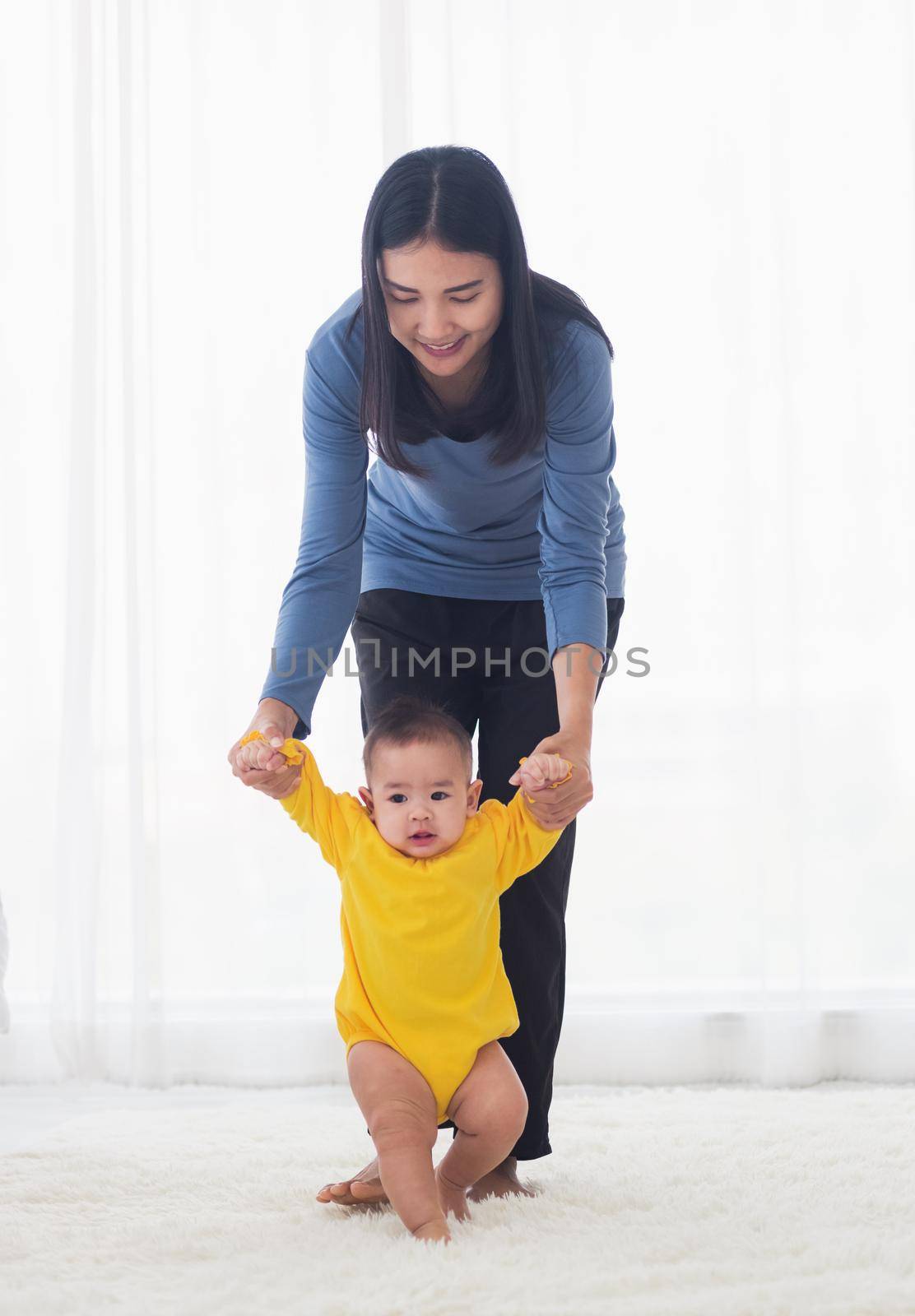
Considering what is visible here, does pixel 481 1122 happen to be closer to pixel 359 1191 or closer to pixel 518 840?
pixel 359 1191

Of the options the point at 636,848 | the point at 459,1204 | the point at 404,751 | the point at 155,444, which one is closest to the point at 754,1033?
the point at 636,848

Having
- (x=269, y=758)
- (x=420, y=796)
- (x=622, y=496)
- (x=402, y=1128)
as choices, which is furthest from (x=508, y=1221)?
(x=622, y=496)

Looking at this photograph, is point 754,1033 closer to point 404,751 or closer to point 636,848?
point 636,848

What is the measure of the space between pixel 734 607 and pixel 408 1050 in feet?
4.13

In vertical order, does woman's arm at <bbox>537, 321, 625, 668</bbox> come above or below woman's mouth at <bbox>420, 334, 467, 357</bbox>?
below

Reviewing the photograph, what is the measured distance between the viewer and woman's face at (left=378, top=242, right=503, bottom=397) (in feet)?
4.05

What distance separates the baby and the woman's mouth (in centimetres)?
41

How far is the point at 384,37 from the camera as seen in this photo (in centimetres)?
239

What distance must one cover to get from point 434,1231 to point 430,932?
31 centimetres

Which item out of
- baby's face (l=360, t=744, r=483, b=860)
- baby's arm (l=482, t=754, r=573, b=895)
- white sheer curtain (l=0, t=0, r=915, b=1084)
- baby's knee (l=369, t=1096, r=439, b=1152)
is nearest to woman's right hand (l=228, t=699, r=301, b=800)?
baby's face (l=360, t=744, r=483, b=860)

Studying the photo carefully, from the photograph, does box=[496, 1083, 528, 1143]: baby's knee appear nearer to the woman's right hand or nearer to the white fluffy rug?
the white fluffy rug

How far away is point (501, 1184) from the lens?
59.0 inches

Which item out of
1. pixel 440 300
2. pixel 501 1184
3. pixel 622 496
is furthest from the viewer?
pixel 622 496

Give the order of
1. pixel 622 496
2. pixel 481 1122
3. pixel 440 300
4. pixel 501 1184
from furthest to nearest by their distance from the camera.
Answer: pixel 622 496 < pixel 501 1184 < pixel 481 1122 < pixel 440 300
